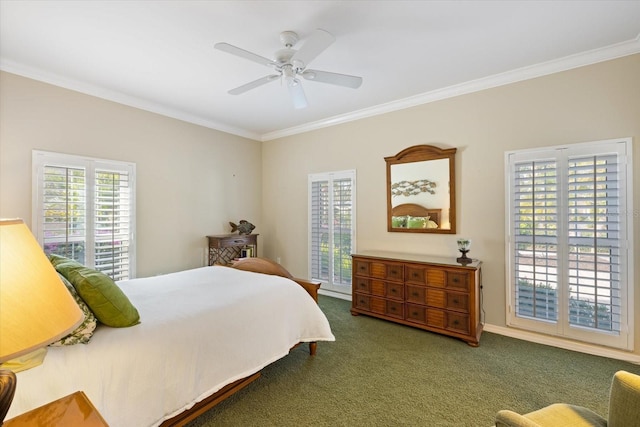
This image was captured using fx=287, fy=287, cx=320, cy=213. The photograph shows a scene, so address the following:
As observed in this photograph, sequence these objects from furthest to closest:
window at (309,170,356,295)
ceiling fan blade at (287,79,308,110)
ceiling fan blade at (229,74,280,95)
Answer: window at (309,170,356,295)
ceiling fan blade at (287,79,308,110)
ceiling fan blade at (229,74,280,95)

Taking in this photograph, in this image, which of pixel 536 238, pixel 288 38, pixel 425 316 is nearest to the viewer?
pixel 288 38

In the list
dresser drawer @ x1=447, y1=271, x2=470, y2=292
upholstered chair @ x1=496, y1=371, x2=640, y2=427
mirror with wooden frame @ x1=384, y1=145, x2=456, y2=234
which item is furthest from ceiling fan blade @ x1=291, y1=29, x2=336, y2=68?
dresser drawer @ x1=447, y1=271, x2=470, y2=292

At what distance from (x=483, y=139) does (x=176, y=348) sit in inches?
144

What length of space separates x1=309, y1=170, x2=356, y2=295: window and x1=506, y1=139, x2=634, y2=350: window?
212cm

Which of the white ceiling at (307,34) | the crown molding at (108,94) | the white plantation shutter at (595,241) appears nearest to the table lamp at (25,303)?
the white ceiling at (307,34)

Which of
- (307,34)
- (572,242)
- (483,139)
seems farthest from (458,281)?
(307,34)

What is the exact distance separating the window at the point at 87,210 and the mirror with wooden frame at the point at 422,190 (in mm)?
3536

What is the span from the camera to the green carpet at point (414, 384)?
6.49 ft

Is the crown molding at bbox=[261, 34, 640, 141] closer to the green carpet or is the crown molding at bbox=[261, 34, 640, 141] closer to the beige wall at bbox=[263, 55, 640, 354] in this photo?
the beige wall at bbox=[263, 55, 640, 354]

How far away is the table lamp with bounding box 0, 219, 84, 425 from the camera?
62cm

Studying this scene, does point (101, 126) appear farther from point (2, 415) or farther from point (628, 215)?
point (628, 215)

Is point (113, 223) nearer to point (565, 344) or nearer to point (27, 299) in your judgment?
point (27, 299)

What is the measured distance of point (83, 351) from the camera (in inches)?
56.6

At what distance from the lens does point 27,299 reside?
66cm
